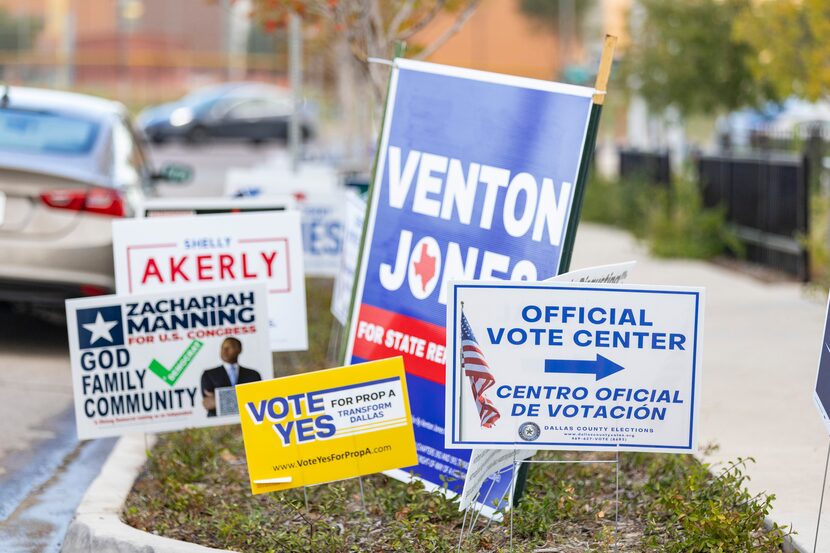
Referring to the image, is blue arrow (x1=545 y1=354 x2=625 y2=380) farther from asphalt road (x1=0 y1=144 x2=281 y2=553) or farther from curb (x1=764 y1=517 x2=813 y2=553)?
asphalt road (x1=0 y1=144 x2=281 y2=553)

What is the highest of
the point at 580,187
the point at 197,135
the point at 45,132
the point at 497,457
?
the point at 580,187

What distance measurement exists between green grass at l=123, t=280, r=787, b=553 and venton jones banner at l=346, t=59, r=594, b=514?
21 centimetres

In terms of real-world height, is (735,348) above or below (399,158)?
below

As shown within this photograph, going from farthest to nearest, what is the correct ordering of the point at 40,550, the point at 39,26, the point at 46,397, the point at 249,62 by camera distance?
the point at 39,26 < the point at 249,62 < the point at 46,397 < the point at 40,550

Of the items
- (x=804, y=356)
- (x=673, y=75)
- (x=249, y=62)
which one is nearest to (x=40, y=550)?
(x=804, y=356)

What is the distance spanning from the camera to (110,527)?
214 inches

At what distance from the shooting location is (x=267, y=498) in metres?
6.10

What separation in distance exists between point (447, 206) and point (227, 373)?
1.23 metres

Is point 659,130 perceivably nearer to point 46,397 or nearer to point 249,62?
point 46,397

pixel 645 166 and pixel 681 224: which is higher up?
pixel 645 166

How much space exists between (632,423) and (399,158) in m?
1.72

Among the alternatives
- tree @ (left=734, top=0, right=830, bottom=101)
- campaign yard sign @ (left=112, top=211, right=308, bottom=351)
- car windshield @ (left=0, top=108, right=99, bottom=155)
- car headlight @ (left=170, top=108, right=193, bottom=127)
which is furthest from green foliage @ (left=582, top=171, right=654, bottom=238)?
car headlight @ (left=170, top=108, right=193, bottom=127)

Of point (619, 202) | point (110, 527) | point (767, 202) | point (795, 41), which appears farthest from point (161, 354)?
point (619, 202)

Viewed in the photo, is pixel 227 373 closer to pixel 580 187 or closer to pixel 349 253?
pixel 580 187
